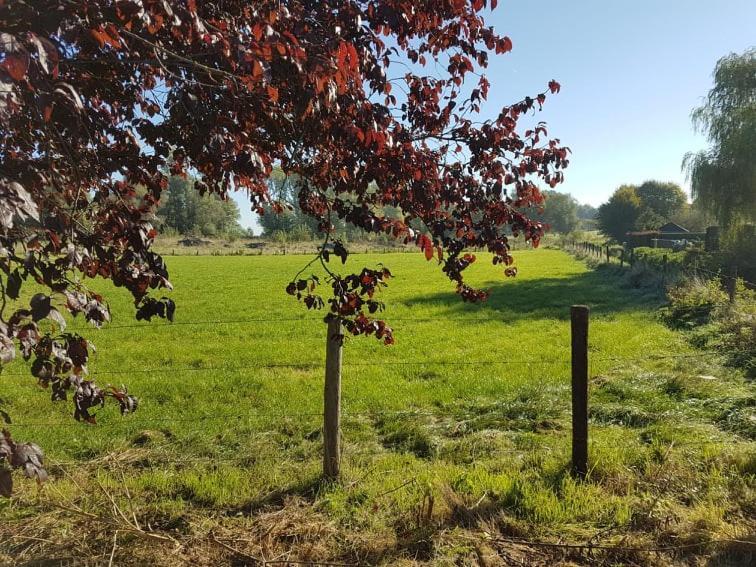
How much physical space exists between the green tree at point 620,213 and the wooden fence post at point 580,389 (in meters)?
74.4

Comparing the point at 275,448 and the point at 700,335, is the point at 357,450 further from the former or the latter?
the point at 700,335

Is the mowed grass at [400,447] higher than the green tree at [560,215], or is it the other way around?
the green tree at [560,215]

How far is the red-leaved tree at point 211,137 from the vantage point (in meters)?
2.01

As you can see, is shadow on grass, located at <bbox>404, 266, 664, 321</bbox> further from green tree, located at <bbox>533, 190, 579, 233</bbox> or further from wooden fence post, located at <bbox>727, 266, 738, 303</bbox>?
green tree, located at <bbox>533, 190, 579, 233</bbox>

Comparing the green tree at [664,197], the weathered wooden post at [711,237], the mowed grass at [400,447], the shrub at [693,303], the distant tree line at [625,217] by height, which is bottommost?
the mowed grass at [400,447]

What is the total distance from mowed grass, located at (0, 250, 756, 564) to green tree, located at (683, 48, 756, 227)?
1575cm

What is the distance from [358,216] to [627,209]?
253ft

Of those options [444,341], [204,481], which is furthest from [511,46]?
[444,341]

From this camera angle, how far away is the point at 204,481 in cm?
477

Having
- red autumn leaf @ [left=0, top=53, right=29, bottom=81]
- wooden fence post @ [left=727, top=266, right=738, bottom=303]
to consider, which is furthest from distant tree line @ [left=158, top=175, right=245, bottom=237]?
red autumn leaf @ [left=0, top=53, right=29, bottom=81]

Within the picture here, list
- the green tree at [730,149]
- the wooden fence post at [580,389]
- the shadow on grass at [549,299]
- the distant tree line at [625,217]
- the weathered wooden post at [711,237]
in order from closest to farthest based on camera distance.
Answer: the wooden fence post at [580,389] → the shadow on grass at [549,299] → the green tree at [730,149] → the weathered wooden post at [711,237] → the distant tree line at [625,217]

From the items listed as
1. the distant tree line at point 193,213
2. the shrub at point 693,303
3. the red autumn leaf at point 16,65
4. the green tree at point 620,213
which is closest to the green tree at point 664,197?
the green tree at point 620,213

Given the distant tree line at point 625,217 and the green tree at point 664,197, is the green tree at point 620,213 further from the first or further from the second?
the green tree at point 664,197

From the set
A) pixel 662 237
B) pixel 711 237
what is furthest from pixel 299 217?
pixel 662 237
